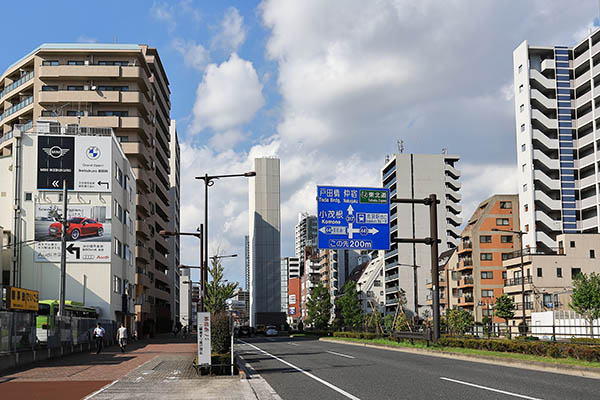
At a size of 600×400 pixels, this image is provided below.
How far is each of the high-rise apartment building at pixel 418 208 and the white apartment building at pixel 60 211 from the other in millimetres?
65034

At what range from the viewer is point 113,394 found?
1463 cm

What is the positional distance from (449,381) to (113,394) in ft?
26.2

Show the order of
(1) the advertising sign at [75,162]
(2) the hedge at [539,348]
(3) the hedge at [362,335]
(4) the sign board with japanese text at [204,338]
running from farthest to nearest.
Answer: (1) the advertising sign at [75,162] < (3) the hedge at [362,335] < (2) the hedge at [539,348] < (4) the sign board with japanese text at [204,338]

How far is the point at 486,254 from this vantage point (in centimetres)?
8794

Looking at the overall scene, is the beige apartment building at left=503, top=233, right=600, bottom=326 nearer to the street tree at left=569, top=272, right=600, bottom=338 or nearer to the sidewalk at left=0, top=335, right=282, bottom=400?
the street tree at left=569, top=272, right=600, bottom=338

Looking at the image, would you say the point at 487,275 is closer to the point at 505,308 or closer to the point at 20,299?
the point at 505,308

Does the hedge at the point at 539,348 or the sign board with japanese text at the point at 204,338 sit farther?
the hedge at the point at 539,348

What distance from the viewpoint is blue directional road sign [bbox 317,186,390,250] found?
107ft

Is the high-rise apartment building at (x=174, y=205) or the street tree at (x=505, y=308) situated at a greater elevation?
the high-rise apartment building at (x=174, y=205)

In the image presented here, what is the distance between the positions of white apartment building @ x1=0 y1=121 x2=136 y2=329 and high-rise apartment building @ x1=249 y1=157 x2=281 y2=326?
72290mm

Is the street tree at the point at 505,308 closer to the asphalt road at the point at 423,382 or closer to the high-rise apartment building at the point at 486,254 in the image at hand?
the high-rise apartment building at the point at 486,254

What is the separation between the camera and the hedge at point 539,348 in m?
19.0

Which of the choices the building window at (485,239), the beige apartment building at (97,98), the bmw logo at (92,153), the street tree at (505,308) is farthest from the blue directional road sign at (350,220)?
the building window at (485,239)

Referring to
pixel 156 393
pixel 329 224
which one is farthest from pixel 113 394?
pixel 329 224
